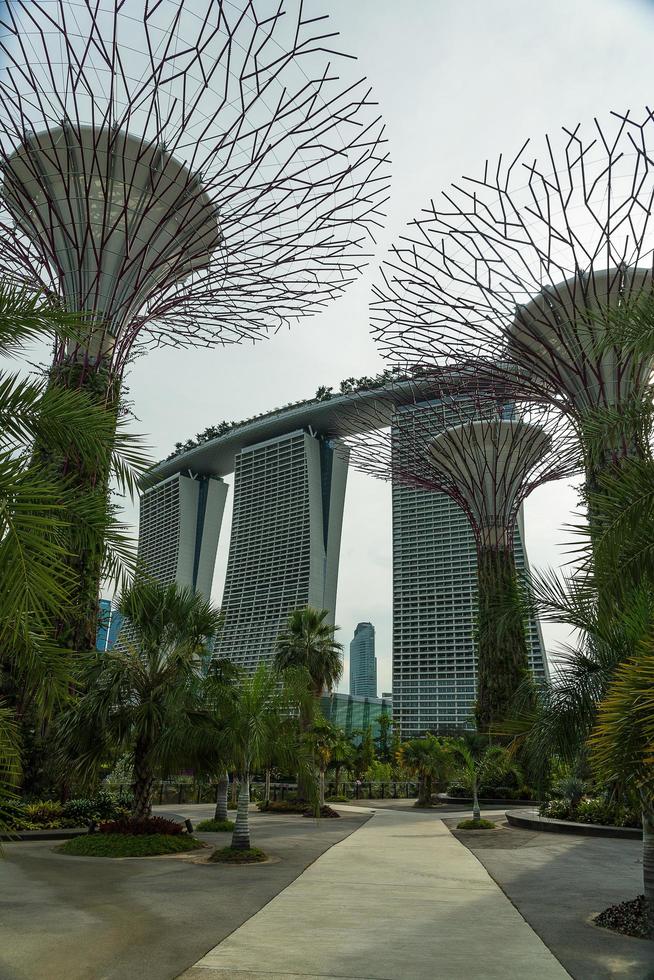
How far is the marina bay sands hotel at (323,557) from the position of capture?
82.9 m

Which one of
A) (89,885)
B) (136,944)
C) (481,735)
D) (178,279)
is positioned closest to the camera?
(136,944)

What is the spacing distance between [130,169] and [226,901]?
15.9m

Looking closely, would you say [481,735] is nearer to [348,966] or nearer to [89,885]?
[89,885]

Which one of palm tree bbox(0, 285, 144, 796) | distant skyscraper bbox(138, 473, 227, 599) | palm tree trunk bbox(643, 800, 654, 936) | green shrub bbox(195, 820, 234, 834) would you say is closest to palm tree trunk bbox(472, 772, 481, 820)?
green shrub bbox(195, 820, 234, 834)

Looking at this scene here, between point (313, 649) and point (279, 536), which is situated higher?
point (279, 536)

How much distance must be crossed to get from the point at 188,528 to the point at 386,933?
107 meters

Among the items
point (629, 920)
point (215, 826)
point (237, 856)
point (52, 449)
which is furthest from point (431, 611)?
point (52, 449)

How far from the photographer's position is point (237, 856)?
1456cm

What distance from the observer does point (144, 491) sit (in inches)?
284

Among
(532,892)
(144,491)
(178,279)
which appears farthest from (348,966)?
(178,279)

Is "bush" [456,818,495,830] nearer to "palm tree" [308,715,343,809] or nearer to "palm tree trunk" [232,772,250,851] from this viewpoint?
"palm tree" [308,715,343,809]

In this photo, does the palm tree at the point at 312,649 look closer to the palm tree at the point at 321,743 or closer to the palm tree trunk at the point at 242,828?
the palm tree at the point at 321,743

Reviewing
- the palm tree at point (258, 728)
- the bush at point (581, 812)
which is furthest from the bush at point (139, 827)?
the bush at point (581, 812)

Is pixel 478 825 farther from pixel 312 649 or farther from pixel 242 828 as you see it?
pixel 312 649
